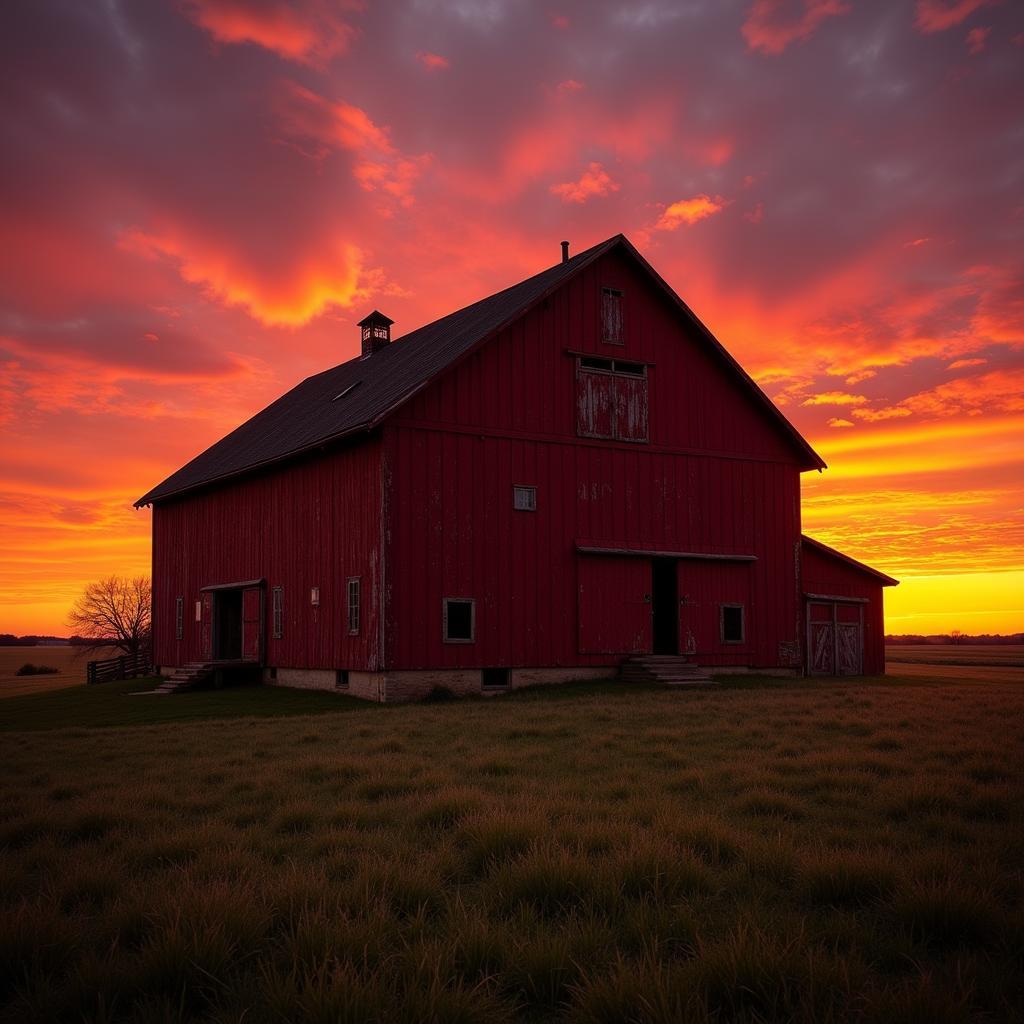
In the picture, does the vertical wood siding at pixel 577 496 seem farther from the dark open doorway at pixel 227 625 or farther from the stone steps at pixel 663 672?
the dark open doorway at pixel 227 625

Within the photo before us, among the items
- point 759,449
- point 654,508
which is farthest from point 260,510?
point 759,449

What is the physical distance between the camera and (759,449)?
2762 cm

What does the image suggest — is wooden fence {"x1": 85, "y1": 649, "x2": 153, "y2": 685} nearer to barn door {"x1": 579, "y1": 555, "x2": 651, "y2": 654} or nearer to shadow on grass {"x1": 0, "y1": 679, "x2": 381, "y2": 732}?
shadow on grass {"x1": 0, "y1": 679, "x2": 381, "y2": 732}

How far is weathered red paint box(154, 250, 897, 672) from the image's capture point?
22.2 meters

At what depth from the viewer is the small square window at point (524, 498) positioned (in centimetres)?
2347

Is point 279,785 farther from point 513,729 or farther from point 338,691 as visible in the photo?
point 338,691

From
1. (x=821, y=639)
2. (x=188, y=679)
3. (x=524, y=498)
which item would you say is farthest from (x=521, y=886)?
(x=821, y=639)

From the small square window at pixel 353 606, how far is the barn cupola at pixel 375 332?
49.7ft

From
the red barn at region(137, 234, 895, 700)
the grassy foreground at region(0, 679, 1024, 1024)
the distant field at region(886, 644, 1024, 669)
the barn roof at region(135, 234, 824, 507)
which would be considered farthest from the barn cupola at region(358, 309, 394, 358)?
the distant field at region(886, 644, 1024, 669)

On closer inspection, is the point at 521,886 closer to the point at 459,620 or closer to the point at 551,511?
the point at 459,620

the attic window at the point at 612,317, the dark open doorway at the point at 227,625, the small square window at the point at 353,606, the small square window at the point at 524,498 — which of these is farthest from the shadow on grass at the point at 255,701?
the attic window at the point at 612,317

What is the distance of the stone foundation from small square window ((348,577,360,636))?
3.66ft

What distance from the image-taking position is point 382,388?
25328mm

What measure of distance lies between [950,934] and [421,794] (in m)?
4.82
